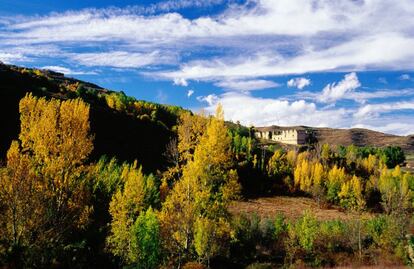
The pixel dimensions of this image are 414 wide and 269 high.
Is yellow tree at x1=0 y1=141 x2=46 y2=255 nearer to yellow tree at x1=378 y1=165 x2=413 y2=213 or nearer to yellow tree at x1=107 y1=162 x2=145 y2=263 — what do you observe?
yellow tree at x1=107 y1=162 x2=145 y2=263

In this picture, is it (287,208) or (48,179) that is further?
(287,208)

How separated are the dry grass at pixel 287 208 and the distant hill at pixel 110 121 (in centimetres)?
2195

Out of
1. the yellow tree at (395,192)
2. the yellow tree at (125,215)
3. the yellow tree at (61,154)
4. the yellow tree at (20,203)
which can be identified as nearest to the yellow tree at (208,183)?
the yellow tree at (125,215)

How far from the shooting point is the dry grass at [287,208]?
59.2 m

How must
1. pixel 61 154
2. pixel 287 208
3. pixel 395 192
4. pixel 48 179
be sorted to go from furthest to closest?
1. pixel 287 208
2. pixel 395 192
3. pixel 61 154
4. pixel 48 179

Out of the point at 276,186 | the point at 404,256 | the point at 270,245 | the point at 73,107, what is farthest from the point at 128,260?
the point at 276,186

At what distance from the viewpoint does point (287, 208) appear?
65.5 meters

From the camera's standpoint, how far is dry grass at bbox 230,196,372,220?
59.2 m

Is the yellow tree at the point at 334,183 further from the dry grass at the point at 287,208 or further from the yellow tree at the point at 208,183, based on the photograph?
the yellow tree at the point at 208,183

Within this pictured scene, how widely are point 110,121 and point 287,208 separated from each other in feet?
144

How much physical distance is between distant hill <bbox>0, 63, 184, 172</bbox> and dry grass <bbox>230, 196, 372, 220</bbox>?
21.9 metres

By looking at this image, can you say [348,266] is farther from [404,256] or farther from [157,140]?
[157,140]

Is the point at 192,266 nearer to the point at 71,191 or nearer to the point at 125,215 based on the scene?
the point at 125,215

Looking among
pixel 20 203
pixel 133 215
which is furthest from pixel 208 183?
pixel 20 203
